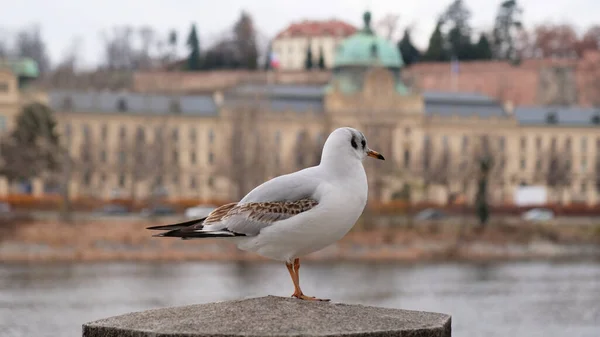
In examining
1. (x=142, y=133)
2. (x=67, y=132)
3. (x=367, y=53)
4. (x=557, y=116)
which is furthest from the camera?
(x=367, y=53)

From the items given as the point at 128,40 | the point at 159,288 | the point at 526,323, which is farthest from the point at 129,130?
the point at 526,323

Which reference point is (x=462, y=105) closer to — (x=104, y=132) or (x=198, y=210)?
(x=104, y=132)

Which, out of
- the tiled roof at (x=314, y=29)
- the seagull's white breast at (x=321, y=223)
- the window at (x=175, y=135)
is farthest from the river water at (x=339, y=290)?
the tiled roof at (x=314, y=29)

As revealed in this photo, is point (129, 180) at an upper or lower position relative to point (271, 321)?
lower

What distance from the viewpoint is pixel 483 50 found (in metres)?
171

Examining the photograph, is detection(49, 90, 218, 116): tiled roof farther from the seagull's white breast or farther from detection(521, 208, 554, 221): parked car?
the seagull's white breast

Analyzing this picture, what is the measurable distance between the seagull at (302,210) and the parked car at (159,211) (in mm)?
65664

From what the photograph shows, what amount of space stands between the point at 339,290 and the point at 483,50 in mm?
128275

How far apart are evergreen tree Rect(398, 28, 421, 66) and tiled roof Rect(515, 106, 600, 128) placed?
46.8 metres

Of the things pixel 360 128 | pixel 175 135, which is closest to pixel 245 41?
pixel 175 135

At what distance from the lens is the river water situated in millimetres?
36094

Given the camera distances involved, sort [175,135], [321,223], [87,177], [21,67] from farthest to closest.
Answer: [21,67]
[175,135]
[87,177]
[321,223]

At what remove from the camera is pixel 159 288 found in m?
46.4

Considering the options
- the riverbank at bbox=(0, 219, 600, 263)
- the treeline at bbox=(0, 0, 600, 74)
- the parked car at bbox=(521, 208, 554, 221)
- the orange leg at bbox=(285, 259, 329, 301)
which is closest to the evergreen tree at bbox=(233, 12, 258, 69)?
the treeline at bbox=(0, 0, 600, 74)
